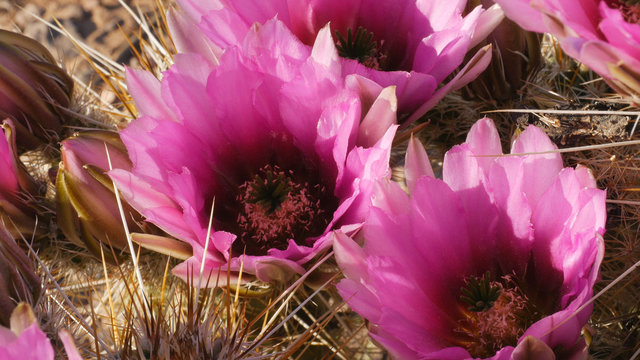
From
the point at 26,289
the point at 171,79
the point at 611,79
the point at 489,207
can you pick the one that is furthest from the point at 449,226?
the point at 26,289

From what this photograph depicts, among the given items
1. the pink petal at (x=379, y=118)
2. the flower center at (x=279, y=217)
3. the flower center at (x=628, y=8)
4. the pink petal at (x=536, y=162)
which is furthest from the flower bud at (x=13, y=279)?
the flower center at (x=628, y=8)

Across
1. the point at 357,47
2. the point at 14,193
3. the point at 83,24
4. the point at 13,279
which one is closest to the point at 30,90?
the point at 14,193

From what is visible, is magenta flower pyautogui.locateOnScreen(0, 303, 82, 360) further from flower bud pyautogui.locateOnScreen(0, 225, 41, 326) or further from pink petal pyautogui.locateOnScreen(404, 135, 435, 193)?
pink petal pyautogui.locateOnScreen(404, 135, 435, 193)

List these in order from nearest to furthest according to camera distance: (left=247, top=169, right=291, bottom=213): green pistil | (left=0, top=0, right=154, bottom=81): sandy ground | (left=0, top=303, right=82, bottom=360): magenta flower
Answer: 1. (left=0, top=303, right=82, bottom=360): magenta flower
2. (left=247, top=169, right=291, bottom=213): green pistil
3. (left=0, top=0, right=154, bottom=81): sandy ground

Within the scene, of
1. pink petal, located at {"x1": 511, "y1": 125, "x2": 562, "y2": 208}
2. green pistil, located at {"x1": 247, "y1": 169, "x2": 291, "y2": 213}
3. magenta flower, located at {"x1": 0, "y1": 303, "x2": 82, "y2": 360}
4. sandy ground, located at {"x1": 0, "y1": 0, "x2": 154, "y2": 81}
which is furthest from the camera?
sandy ground, located at {"x1": 0, "y1": 0, "x2": 154, "y2": 81}

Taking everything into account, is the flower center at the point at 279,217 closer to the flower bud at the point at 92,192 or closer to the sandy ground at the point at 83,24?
the flower bud at the point at 92,192

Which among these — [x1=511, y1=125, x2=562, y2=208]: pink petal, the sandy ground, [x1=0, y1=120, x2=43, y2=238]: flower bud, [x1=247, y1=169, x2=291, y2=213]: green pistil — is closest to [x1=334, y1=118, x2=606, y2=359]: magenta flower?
[x1=511, y1=125, x2=562, y2=208]: pink petal

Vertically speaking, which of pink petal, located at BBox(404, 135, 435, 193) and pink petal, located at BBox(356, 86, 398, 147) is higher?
pink petal, located at BBox(356, 86, 398, 147)

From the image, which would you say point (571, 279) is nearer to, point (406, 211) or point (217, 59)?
point (406, 211)

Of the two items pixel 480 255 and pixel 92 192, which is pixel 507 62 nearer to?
pixel 480 255
